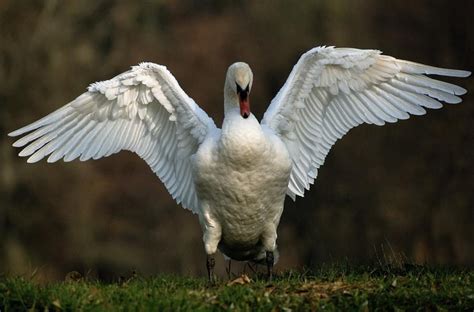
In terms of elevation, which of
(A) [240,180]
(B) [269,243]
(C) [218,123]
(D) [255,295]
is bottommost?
(D) [255,295]

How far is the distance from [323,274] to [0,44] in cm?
1691

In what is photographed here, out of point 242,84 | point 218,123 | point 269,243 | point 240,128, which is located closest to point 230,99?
point 242,84

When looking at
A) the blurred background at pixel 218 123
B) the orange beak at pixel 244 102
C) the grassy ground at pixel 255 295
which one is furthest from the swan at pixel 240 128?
the blurred background at pixel 218 123

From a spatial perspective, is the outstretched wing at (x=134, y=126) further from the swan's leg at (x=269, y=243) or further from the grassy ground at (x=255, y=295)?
the grassy ground at (x=255, y=295)

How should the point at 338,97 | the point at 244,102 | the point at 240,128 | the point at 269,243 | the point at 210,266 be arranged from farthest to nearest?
1. the point at 338,97
2. the point at 269,243
3. the point at 210,266
4. the point at 244,102
5. the point at 240,128

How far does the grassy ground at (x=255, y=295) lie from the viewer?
907 cm

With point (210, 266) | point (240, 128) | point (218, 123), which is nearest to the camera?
point (240, 128)

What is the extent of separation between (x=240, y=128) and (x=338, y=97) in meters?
1.62

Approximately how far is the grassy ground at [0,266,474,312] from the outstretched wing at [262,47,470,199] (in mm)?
2290

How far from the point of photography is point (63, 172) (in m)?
25.8

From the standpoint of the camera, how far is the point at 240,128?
1092cm

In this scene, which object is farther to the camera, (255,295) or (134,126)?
(134,126)

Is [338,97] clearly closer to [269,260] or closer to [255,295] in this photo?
[269,260]

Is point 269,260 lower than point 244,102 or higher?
lower
